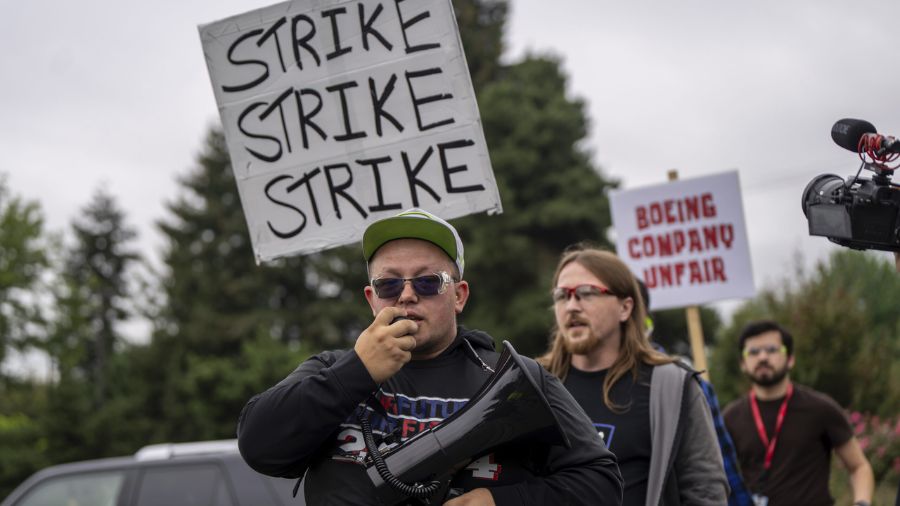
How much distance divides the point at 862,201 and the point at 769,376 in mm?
3234

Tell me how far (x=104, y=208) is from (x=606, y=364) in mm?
61971

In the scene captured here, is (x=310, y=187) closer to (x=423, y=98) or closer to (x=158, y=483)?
(x=423, y=98)

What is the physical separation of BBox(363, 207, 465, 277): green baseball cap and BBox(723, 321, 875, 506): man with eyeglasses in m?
3.38

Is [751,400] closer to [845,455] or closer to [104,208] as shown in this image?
[845,455]

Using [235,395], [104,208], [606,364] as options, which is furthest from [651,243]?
[104,208]

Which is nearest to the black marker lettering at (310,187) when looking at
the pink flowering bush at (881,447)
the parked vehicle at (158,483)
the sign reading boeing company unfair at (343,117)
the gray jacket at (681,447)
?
the sign reading boeing company unfair at (343,117)

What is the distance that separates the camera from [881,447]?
32.7ft

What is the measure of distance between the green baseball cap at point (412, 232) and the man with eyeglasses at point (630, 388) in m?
1.28

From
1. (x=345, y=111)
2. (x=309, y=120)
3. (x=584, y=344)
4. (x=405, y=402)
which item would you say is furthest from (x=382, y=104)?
(x=405, y=402)

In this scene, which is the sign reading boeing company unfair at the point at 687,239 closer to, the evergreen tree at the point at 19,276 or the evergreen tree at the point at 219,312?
the evergreen tree at the point at 219,312

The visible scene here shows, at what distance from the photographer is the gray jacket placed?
10.7ft

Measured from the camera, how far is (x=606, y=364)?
361 cm

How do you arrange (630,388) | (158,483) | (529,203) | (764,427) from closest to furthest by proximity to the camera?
(630,388) < (764,427) < (158,483) < (529,203)

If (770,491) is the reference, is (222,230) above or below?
above
